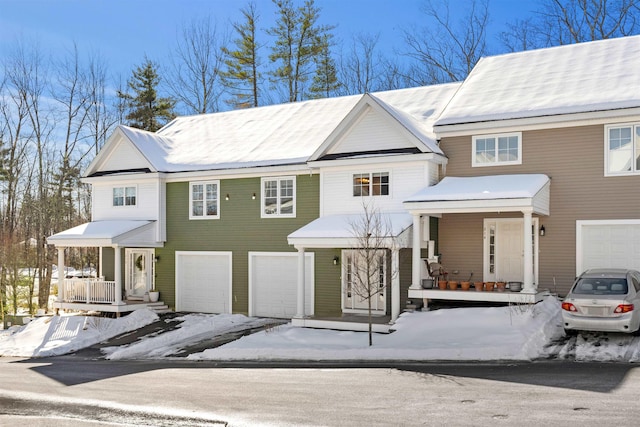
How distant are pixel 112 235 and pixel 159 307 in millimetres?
3353

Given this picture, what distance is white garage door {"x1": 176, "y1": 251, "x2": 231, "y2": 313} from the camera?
23.2m

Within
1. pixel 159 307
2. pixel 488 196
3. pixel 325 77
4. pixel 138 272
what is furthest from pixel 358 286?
pixel 325 77

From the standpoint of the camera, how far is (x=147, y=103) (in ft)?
144

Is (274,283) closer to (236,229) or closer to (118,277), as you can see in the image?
(236,229)

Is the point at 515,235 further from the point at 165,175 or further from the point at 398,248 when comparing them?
the point at 165,175

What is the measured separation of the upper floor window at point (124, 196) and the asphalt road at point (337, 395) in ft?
37.2

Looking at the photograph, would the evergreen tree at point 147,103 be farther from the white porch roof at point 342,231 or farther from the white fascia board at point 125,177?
the white porch roof at point 342,231

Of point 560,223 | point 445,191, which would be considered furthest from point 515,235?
point 445,191

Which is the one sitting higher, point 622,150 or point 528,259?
point 622,150

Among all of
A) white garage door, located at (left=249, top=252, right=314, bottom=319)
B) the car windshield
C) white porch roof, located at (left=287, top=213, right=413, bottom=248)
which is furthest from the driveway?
the car windshield

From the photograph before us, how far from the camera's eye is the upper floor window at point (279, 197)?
21.9 metres

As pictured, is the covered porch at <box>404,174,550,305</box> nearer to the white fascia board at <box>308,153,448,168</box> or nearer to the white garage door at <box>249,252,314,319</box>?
the white fascia board at <box>308,153,448,168</box>

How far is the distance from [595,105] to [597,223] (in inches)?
130

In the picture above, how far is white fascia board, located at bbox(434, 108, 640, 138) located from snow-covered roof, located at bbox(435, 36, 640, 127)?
13 cm
